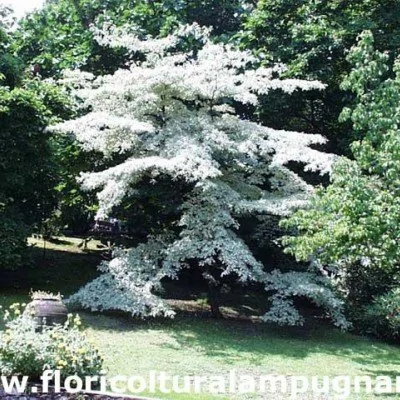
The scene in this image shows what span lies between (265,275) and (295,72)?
212 inches

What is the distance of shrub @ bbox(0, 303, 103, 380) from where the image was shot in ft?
18.4

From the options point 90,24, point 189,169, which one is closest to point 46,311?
point 189,169

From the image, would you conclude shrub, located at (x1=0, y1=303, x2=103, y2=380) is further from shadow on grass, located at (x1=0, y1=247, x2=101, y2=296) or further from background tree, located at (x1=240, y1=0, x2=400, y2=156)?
background tree, located at (x1=240, y1=0, x2=400, y2=156)

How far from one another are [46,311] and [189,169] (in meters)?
3.72

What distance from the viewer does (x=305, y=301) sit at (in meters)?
12.8

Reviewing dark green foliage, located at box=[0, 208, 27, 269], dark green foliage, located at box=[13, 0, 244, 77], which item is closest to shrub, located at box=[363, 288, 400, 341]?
dark green foliage, located at box=[0, 208, 27, 269]

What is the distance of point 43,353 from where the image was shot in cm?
570

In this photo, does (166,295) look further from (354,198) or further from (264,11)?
(264,11)

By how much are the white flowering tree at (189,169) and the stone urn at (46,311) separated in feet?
8.38

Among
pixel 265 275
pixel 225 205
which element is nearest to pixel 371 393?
pixel 265 275

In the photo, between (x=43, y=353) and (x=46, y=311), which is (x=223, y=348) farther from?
(x=43, y=353)

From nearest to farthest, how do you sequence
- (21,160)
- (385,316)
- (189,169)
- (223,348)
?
(223,348)
(189,169)
(385,316)
(21,160)

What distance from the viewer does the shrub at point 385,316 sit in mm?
10141

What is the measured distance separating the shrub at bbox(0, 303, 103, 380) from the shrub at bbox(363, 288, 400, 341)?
6036 mm
